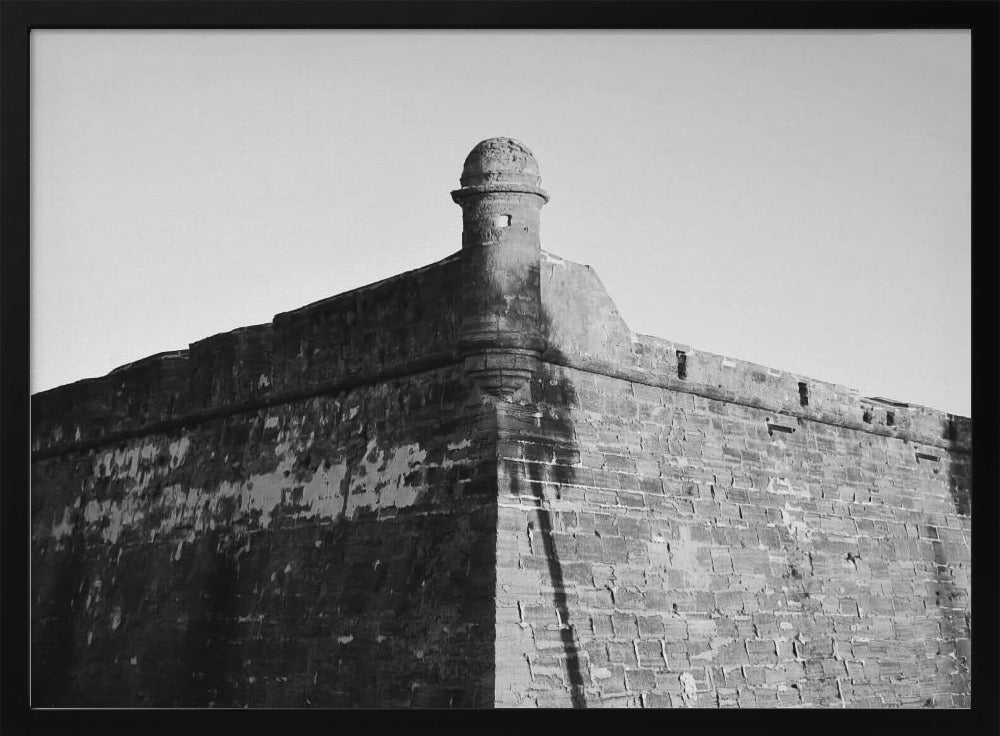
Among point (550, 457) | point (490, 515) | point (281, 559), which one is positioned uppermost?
point (550, 457)

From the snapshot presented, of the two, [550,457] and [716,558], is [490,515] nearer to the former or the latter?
[550,457]

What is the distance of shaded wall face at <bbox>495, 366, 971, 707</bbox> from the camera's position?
10203 mm

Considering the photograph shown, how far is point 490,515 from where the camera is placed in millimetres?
10070

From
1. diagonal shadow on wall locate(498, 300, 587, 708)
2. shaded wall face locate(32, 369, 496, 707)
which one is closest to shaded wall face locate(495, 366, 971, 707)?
diagonal shadow on wall locate(498, 300, 587, 708)

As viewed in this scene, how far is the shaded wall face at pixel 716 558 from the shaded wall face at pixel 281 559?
369 millimetres

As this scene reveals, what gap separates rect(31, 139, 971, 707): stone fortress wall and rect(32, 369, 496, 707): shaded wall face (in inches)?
0.9

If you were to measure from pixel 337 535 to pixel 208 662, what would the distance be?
1651mm

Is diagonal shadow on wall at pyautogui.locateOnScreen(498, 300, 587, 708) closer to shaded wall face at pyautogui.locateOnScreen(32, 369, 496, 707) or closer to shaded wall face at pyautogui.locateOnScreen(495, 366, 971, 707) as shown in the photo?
shaded wall face at pyautogui.locateOnScreen(495, 366, 971, 707)

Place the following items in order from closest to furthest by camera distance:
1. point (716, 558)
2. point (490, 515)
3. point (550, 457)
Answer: point (490, 515), point (550, 457), point (716, 558)

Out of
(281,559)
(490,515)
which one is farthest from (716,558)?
(281,559)

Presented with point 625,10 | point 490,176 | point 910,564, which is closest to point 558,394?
point 490,176

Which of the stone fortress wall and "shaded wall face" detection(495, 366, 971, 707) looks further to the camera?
the stone fortress wall

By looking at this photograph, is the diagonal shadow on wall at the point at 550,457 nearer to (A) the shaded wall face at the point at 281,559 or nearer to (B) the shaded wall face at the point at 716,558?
(B) the shaded wall face at the point at 716,558

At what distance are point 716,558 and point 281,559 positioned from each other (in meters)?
2.77
